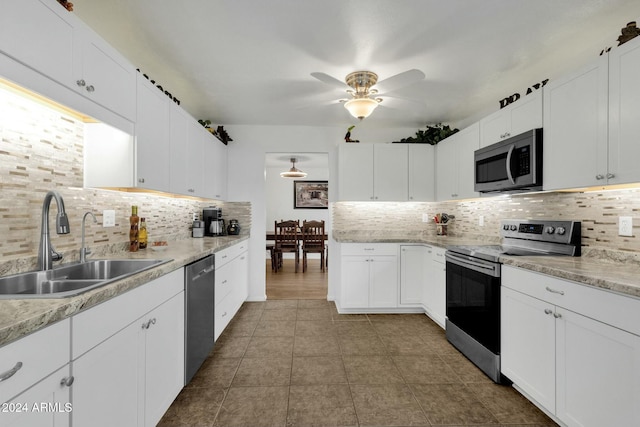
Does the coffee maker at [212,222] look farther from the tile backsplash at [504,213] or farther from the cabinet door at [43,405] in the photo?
the cabinet door at [43,405]

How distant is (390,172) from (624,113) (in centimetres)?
235

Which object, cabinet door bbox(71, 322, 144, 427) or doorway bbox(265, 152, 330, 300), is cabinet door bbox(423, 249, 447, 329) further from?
cabinet door bbox(71, 322, 144, 427)

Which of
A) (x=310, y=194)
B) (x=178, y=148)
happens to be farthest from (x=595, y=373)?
(x=310, y=194)

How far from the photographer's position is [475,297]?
2283 mm

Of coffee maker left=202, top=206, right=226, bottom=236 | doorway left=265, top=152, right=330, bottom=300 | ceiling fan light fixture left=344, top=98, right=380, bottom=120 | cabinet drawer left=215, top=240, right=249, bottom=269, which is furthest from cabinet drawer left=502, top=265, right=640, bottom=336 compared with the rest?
doorway left=265, top=152, right=330, bottom=300

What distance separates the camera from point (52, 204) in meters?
1.59

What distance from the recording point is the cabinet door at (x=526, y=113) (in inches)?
84.0

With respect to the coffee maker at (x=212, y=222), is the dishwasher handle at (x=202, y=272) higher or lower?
lower

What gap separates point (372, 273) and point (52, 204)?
2.89 m

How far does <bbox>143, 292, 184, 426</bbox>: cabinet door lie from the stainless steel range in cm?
212

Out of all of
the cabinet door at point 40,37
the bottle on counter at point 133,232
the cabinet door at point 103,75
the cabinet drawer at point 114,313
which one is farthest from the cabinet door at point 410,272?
the cabinet door at point 40,37

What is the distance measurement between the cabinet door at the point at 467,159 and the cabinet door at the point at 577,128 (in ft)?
2.87

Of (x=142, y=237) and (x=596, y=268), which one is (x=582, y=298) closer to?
(x=596, y=268)

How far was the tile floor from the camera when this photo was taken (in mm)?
1708
